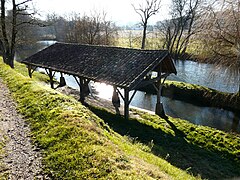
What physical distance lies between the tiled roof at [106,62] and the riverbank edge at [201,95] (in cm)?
532

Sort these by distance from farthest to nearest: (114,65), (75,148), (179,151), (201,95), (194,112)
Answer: (201,95)
(194,112)
(114,65)
(179,151)
(75,148)

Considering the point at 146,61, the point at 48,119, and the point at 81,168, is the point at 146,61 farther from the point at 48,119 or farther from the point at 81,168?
the point at 81,168

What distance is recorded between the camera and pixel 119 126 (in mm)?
11188

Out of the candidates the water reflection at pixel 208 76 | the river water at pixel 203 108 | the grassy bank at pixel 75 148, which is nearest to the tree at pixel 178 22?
the water reflection at pixel 208 76

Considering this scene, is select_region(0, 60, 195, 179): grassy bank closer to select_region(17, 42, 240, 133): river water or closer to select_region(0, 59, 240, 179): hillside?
select_region(0, 59, 240, 179): hillside

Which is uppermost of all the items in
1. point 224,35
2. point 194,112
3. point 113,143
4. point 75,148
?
point 224,35

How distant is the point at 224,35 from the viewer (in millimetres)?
13422

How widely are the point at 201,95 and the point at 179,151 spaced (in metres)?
9.88

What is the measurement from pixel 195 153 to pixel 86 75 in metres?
7.36

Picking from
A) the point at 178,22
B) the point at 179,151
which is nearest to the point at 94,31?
the point at 178,22

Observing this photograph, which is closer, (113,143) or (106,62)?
(113,143)

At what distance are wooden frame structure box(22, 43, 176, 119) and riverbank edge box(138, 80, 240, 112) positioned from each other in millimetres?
5115

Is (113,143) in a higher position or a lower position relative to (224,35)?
lower

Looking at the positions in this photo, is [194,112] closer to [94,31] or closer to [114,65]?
[114,65]
